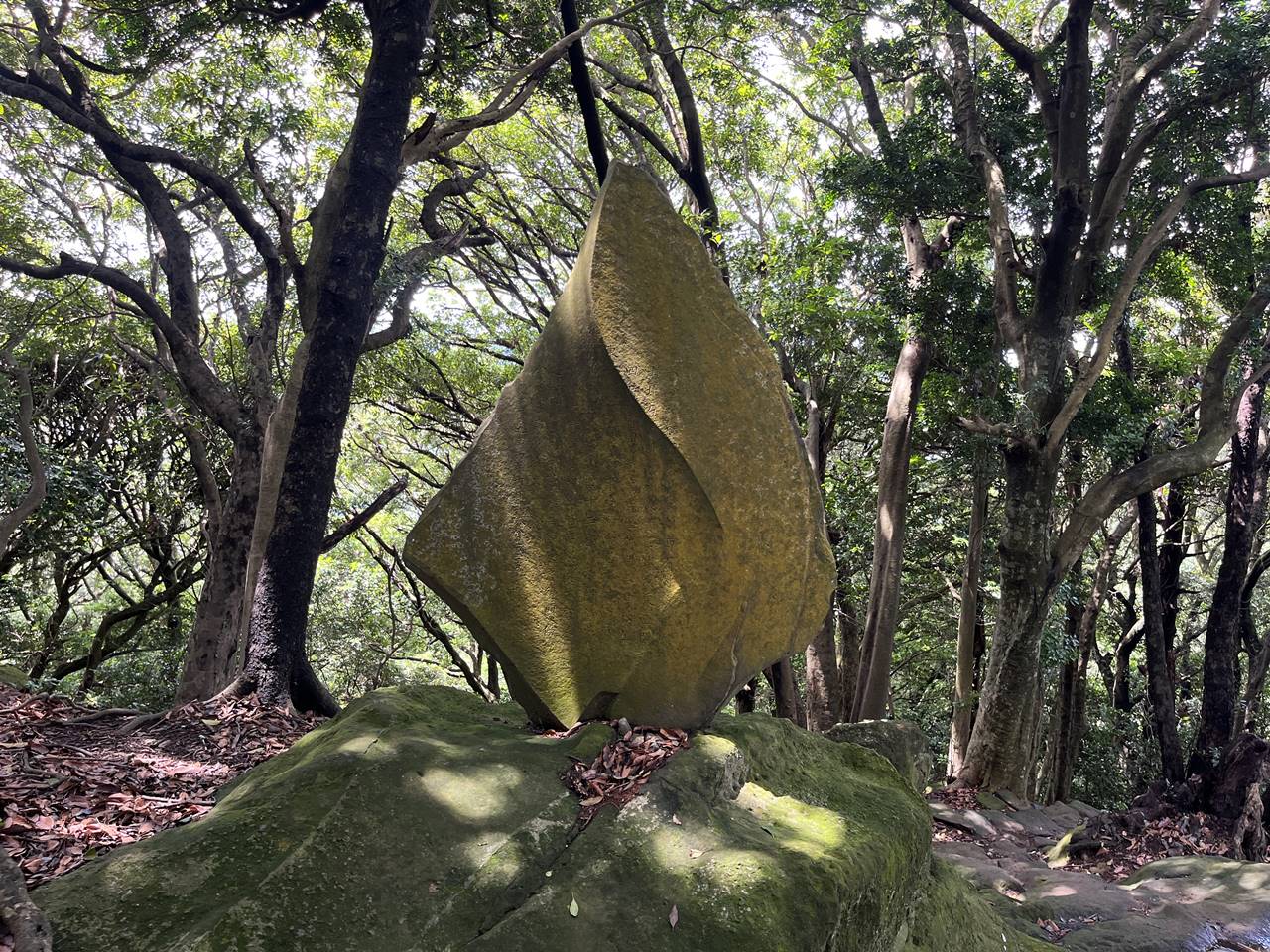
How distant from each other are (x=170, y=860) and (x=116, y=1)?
8.53 meters

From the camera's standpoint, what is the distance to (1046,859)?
7.94 meters

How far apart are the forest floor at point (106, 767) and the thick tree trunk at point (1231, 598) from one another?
9.77m

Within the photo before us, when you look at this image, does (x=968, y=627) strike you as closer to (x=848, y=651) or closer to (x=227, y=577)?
(x=848, y=651)

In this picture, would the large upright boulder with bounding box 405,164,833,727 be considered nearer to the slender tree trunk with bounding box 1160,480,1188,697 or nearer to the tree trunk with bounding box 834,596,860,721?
the tree trunk with bounding box 834,596,860,721

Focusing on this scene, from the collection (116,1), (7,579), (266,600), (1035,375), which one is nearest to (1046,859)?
(1035,375)

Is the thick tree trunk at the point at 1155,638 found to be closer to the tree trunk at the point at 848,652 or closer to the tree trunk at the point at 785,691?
the tree trunk at the point at 848,652

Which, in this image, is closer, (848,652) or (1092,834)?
(1092,834)

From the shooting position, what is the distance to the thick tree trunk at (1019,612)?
30.1 ft

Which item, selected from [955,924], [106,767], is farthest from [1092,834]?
[106,767]

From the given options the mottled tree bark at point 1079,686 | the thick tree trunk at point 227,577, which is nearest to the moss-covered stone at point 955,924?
the thick tree trunk at point 227,577

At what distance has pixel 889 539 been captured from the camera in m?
9.70

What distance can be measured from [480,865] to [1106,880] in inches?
261

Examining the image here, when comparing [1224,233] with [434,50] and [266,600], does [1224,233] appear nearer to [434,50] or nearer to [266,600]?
[434,50]

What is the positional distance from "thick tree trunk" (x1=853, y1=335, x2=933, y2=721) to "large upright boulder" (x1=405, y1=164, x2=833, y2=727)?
21.1 ft
